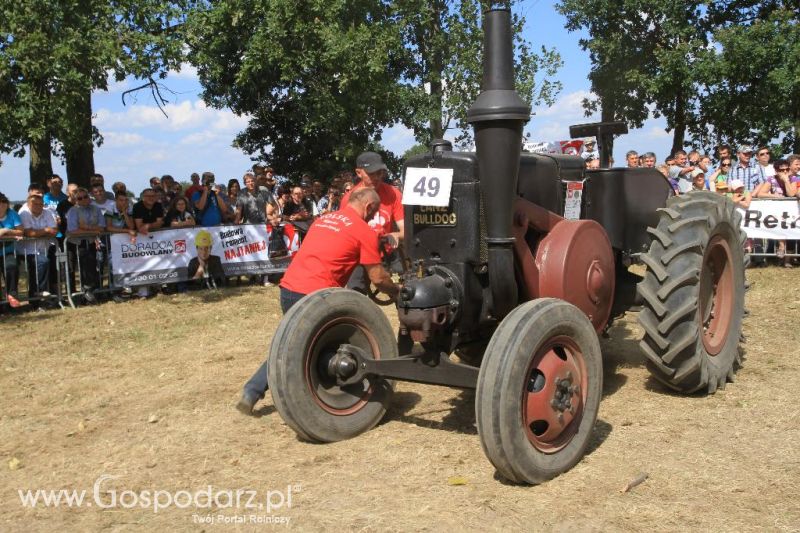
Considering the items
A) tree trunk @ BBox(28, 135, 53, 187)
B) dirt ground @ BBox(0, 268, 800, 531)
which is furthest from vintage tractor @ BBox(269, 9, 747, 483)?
tree trunk @ BBox(28, 135, 53, 187)

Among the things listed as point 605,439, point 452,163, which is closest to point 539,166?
point 452,163

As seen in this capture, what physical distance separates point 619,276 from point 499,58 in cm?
260

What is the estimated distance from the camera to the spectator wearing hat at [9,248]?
35.6 feet

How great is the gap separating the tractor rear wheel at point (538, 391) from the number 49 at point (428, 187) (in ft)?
3.24

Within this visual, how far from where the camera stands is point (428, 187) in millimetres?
5047

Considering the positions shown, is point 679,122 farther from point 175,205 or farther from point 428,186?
point 428,186

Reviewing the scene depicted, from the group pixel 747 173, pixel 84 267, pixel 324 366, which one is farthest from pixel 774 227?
pixel 84 267

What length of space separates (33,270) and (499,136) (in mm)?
8733

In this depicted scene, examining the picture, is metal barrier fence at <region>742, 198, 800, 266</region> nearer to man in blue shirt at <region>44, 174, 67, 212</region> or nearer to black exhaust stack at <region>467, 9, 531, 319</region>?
black exhaust stack at <region>467, 9, 531, 319</region>

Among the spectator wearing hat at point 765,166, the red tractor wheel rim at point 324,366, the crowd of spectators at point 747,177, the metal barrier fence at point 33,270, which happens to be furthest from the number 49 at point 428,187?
the spectator wearing hat at point 765,166

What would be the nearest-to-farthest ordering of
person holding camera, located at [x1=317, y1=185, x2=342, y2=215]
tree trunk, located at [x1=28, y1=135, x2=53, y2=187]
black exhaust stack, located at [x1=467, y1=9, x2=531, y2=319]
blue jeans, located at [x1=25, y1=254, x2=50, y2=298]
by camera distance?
1. black exhaust stack, located at [x1=467, y1=9, x2=531, y2=319]
2. blue jeans, located at [x1=25, y1=254, x2=50, y2=298]
3. person holding camera, located at [x1=317, y1=185, x2=342, y2=215]
4. tree trunk, located at [x1=28, y1=135, x2=53, y2=187]

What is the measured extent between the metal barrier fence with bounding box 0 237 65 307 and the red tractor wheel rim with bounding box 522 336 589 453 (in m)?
8.66

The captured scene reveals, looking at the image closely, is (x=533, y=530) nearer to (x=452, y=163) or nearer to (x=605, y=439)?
(x=605, y=439)

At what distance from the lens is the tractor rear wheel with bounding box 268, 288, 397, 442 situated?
16.6 feet
